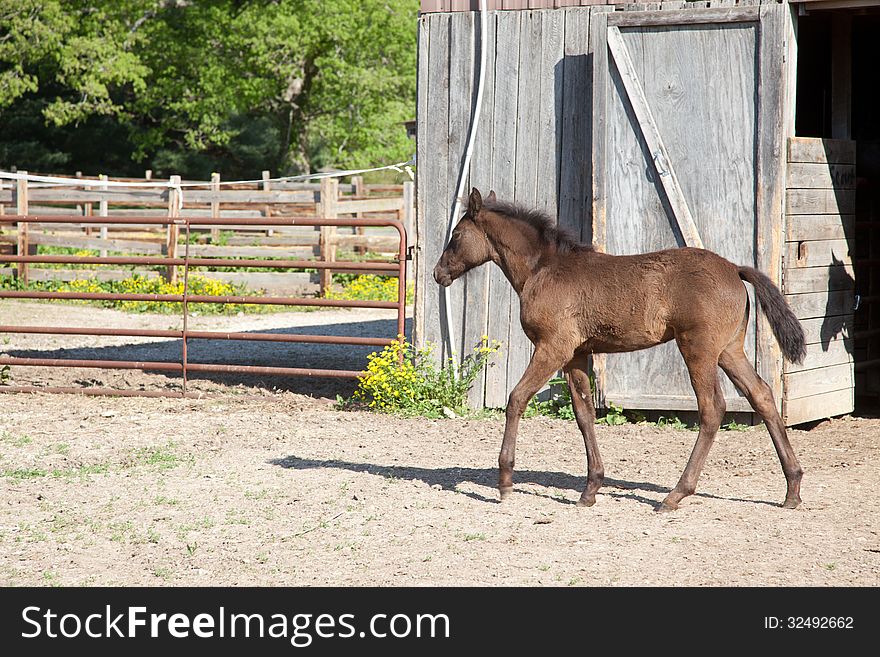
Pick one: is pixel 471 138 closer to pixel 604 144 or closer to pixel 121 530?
pixel 604 144

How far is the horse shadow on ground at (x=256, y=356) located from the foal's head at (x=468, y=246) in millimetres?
3589

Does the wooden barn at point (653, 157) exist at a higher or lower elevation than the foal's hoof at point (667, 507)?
higher

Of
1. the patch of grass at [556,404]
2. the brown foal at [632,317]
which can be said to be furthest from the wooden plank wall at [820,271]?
the brown foal at [632,317]

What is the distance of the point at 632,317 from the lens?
19.2ft

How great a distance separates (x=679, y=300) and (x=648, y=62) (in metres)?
3.08

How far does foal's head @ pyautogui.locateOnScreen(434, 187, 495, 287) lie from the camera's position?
20.9 ft

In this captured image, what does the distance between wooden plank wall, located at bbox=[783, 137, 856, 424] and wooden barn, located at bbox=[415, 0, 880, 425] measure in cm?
2

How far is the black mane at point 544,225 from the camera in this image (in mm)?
6180

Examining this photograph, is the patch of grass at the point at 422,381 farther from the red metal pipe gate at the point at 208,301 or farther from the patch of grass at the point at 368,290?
the patch of grass at the point at 368,290

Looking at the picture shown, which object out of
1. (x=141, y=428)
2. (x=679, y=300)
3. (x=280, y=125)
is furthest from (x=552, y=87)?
(x=280, y=125)

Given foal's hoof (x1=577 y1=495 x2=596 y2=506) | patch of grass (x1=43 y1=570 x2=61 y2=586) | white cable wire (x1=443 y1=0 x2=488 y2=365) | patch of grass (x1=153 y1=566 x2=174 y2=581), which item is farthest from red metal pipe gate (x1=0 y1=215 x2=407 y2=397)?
patch of grass (x1=43 y1=570 x2=61 y2=586)

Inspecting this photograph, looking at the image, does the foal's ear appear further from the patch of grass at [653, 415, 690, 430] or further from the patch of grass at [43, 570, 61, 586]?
the patch of grass at [43, 570, 61, 586]

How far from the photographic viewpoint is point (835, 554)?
5004 millimetres

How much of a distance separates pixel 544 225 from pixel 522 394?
101cm
